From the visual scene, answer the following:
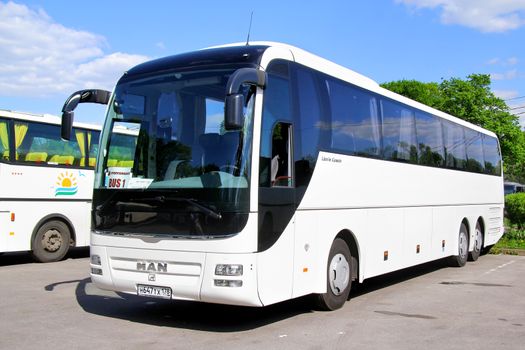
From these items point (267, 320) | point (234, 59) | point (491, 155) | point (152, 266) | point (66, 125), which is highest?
point (234, 59)

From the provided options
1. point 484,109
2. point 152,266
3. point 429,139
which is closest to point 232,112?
point 152,266

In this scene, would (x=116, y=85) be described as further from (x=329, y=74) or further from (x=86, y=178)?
(x=86, y=178)

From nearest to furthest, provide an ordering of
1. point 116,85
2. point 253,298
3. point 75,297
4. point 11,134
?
point 253,298, point 116,85, point 75,297, point 11,134

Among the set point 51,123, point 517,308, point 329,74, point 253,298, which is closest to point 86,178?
point 51,123

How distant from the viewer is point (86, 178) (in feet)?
49.5

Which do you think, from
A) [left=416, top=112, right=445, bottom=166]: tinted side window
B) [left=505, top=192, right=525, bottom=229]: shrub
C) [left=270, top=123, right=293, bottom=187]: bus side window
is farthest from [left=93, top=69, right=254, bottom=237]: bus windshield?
[left=505, top=192, right=525, bottom=229]: shrub

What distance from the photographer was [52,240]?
564 inches

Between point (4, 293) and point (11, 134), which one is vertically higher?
point (11, 134)

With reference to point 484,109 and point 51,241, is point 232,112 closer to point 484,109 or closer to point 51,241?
point 51,241

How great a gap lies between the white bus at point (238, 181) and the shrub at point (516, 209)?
13.2m

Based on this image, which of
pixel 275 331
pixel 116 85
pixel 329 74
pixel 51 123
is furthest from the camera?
pixel 51 123

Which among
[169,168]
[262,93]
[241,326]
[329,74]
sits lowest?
[241,326]

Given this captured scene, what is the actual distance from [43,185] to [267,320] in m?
8.13

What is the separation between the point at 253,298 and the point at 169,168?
1.88 meters
